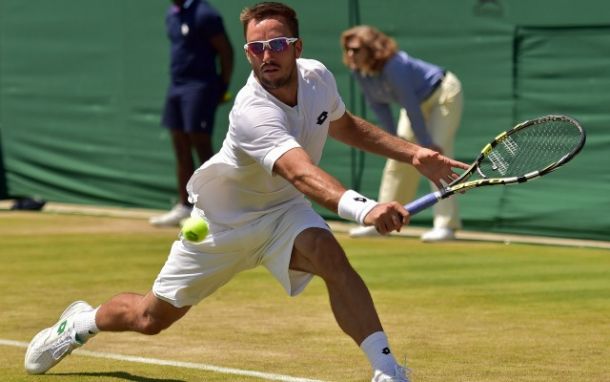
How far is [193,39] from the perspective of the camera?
13.7 m

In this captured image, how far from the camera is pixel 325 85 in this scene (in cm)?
619

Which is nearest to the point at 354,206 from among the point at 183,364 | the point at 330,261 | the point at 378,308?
the point at 330,261

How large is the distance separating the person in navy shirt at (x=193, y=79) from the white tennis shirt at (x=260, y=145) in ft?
23.9

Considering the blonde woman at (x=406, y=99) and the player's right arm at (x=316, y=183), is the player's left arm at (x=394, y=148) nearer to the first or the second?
the player's right arm at (x=316, y=183)

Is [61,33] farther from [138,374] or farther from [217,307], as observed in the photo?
[138,374]

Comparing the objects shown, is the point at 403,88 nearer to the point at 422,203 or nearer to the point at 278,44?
the point at 278,44

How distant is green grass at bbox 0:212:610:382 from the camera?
6875 millimetres

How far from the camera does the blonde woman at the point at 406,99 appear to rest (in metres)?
11.7

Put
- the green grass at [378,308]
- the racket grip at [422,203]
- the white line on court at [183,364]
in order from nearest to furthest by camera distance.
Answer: the racket grip at [422,203] < the white line on court at [183,364] < the green grass at [378,308]

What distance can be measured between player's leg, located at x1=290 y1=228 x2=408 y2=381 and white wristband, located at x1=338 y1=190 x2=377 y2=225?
491 millimetres

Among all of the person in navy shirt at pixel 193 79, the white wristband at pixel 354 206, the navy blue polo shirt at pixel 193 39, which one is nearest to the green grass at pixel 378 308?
the person in navy shirt at pixel 193 79

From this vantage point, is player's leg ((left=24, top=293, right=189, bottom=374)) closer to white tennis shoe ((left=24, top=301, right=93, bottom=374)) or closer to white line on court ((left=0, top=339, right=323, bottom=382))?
white tennis shoe ((left=24, top=301, right=93, bottom=374))

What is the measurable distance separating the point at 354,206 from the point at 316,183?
262mm

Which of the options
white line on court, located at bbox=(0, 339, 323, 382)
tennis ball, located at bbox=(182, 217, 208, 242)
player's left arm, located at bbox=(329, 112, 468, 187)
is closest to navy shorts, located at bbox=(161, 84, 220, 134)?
white line on court, located at bbox=(0, 339, 323, 382)
